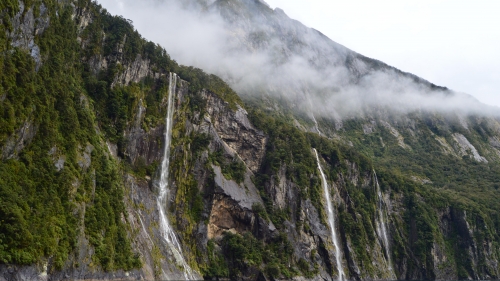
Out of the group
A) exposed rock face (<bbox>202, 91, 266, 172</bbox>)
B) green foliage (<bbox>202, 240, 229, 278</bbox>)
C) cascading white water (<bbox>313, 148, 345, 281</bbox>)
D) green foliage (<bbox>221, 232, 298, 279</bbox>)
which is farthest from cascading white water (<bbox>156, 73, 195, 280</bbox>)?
cascading white water (<bbox>313, 148, 345, 281</bbox>)

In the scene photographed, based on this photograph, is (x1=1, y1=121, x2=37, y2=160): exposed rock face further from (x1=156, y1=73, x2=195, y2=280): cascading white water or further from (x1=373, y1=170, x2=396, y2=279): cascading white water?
(x1=373, y1=170, x2=396, y2=279): cascading white water

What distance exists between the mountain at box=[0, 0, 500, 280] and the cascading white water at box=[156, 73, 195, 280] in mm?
222

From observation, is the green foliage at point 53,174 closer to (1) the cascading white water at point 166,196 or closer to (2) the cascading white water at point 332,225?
(1) the cascading white water at point 166,196

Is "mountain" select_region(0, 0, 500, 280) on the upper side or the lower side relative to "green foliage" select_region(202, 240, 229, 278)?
upper

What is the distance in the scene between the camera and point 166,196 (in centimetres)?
6725

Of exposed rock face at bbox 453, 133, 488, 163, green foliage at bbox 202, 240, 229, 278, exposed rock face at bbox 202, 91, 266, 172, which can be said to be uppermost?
exposed rock face at bbox 453, 133, 488, 163

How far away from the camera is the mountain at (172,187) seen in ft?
143

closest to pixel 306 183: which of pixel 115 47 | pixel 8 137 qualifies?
pixel 115 47

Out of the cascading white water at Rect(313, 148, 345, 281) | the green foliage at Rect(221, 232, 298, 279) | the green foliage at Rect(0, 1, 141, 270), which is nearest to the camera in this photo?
the green foliage at Rect(0, 1, 141, 270)

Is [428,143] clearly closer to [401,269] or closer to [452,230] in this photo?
[452,230]

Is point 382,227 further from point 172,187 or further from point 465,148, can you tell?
point 465,148

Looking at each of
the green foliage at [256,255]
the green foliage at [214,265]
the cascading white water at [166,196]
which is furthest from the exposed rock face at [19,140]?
the green foliage at [256,255]

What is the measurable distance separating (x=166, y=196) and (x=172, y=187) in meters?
2.00

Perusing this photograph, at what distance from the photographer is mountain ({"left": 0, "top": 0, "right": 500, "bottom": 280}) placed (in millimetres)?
43656
